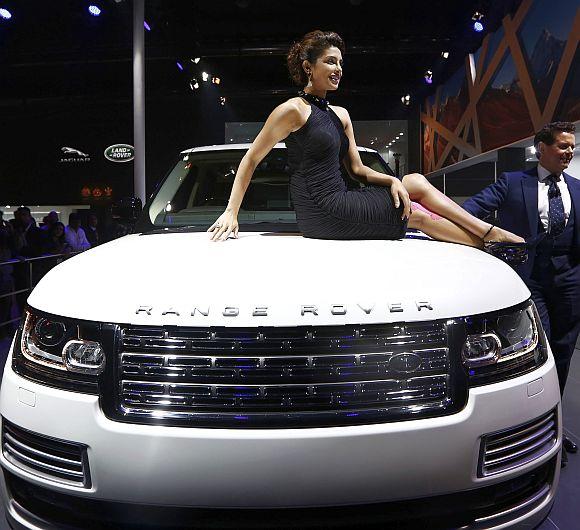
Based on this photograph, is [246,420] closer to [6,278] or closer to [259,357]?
[259,357]

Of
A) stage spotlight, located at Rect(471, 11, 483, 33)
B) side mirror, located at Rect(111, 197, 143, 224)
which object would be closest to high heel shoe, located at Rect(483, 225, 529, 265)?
side mirror, located at Rect(111, 197, 143, 224)

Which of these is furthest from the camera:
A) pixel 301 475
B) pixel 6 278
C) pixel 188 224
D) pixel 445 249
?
pixel 6 278

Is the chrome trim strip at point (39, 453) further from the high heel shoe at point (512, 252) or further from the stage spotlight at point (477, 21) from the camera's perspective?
the stage spotlight at point (477, 21)

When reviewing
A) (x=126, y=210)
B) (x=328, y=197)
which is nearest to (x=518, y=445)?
(x=328, y=197)

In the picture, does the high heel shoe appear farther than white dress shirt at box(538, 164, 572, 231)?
No

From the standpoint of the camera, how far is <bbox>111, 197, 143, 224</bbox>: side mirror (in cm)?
299

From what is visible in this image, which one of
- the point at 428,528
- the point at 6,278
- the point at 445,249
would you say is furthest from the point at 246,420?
the point at 6,278

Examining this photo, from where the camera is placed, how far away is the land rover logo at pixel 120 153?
14.5 metres

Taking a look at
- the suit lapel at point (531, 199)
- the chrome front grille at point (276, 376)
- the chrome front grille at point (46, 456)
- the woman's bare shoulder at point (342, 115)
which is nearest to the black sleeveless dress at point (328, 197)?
the woman's bare shoulder at point (342, 115)

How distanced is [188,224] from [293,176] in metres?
0.59

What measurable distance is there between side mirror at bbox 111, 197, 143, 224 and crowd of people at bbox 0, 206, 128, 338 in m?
Answer: 2.50

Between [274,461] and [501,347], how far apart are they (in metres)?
0.68

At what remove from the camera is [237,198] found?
2.36m

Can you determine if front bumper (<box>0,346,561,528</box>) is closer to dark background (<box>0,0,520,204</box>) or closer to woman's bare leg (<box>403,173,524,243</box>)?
woman's bare leg (<box>403,173,524,243</box>)
